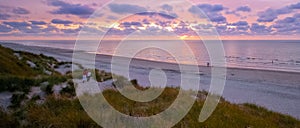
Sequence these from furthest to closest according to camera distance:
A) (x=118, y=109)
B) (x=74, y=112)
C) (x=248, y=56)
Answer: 1. (x=248, y=56)
2. (x=118, y=109)
3. (x=74, y=112)

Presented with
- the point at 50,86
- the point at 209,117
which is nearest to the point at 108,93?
the point at 50,86

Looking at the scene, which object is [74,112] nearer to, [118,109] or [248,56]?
[118,109]

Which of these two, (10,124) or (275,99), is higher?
(10,124)

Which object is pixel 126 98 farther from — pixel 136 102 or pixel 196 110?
pixel 196 110

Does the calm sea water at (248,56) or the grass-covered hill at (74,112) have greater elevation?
the grass-covered hill at (74,112)

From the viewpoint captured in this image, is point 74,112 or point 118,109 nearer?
point 74,112

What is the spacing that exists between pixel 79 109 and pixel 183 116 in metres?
2.75

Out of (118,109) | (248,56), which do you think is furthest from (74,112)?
(248,56)

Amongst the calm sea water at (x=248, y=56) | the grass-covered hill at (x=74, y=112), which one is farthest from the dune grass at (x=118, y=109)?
the calm sea water at (x=248, y=56)

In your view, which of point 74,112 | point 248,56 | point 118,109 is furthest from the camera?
point 248,56

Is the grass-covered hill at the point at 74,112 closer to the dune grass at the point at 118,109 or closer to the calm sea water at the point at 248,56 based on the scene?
the dune grass at the point at 118,109

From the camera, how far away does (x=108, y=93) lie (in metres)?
10.9

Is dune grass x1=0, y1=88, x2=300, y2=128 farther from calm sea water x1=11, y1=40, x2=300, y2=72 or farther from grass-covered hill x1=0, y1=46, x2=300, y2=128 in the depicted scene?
calm sea water x1=11, y1=40, x2=300, y2=72

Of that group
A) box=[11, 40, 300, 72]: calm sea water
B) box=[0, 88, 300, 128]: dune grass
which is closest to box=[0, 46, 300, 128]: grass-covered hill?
box=[0, 88, 300, 128]: dune grass
